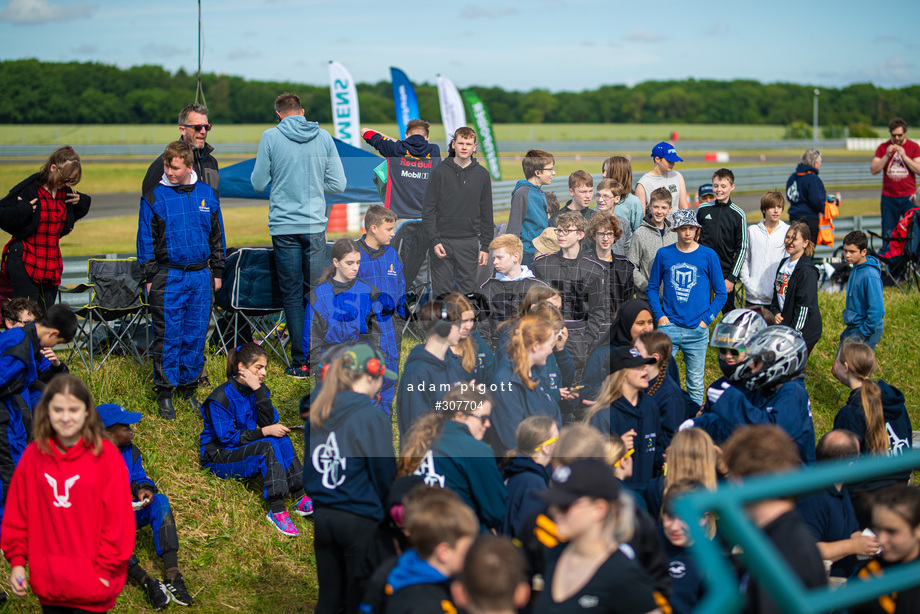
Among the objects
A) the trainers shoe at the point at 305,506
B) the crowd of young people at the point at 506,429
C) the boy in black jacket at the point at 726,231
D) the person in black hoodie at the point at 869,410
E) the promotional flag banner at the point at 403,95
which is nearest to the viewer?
the crowd of young people at the point at 506,429

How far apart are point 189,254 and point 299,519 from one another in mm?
2534

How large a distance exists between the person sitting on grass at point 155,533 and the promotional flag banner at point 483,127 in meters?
16.1

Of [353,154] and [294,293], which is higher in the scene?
[353,154]

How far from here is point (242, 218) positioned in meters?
22.5

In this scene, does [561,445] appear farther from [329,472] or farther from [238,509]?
[238,509]

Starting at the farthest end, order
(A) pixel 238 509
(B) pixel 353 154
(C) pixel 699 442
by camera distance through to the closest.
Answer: (B) pixel 353 154 → (A) pixel 238 509 → (C) pixel 699 442

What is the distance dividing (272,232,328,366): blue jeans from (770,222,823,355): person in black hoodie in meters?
4.67

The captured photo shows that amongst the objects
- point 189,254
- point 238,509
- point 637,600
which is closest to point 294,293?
point 189,254

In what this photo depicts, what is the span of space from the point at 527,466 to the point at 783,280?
5.14 metres

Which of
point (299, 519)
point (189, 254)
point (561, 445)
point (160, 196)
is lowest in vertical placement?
point (299, 519)

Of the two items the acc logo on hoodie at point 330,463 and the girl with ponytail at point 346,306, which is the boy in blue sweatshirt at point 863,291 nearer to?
the girl with ponytail at point 346,306

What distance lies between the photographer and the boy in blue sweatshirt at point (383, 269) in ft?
21.2

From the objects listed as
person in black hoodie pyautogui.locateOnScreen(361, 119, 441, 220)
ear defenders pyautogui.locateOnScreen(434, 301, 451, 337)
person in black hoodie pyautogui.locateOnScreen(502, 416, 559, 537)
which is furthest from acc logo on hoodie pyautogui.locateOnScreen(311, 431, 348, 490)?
person in black hoodie pyautogui.locateOnScreen(361, 119, 441, 220)

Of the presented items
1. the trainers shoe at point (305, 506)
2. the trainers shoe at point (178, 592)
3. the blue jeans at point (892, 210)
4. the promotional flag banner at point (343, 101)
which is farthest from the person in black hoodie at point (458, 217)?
the promotional flag banner at point (343, 101)
